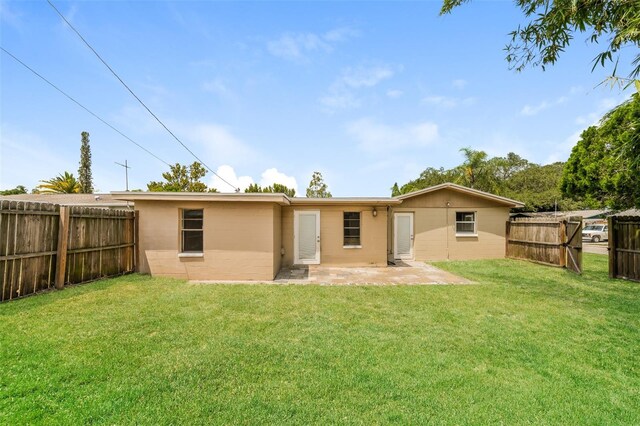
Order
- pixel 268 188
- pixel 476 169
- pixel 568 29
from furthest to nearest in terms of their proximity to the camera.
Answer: pixel 268 188, pixel 476 169, pixel 568 29

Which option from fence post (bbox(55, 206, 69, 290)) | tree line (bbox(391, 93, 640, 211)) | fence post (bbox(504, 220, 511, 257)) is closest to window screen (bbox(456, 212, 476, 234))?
fence post (bbox(504, 220, 511, 257))

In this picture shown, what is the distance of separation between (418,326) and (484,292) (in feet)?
10.4

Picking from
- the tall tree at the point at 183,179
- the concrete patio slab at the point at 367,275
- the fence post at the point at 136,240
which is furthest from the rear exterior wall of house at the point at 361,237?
the tall tree at the point at 183,179

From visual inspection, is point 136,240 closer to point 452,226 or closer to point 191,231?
point 191,231

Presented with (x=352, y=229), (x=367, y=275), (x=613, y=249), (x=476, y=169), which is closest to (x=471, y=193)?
(x=613, y=249)

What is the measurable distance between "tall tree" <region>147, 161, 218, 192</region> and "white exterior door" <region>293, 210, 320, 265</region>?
666 inches

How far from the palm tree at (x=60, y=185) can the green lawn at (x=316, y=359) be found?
2676cm

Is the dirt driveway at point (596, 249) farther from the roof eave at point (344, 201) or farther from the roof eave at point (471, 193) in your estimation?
the roof eave at point (344, 201)

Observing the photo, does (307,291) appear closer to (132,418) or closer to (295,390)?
(295,390)

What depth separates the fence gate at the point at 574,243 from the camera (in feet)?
30.2

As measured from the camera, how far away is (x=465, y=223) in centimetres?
1307

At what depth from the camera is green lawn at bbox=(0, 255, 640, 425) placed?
2.50 metres

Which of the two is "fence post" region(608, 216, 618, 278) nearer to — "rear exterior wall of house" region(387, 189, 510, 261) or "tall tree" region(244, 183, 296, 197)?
"rear exterior wall of house" region(387, 189, 510, 261)

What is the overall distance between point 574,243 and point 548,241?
3.70 feet
